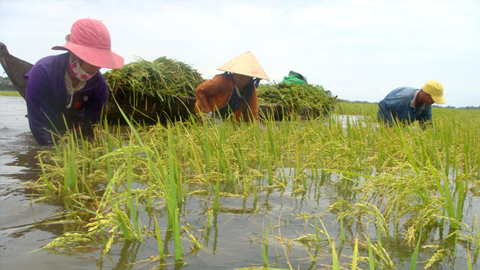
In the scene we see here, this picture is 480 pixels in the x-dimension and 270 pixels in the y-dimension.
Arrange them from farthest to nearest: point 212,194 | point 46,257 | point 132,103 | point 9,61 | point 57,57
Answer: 1. point 132,103
2. point 9,61
3. point 57,57
4. point 212,194
5. point 46,257

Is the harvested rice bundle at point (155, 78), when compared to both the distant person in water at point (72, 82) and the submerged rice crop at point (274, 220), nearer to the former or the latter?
the distant person in water at point (72, 82)

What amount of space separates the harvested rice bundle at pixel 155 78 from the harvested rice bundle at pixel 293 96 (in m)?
1.52

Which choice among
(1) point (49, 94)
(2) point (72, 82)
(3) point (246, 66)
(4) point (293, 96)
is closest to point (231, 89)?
(3) point (246, 66)

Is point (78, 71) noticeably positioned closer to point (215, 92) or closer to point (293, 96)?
point (215, 92)

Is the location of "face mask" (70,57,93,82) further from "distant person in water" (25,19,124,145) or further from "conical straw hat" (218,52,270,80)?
"conical straw hat" (218,52,270,80)

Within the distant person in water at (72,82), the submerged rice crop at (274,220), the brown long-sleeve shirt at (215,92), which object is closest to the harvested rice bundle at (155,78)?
the brown long-sleeve shirt at (215,92)

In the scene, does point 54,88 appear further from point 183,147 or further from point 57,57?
point 183,147

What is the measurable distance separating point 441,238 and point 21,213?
1.67 m

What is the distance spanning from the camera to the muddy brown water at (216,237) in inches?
43.4

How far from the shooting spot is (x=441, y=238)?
1.37 m

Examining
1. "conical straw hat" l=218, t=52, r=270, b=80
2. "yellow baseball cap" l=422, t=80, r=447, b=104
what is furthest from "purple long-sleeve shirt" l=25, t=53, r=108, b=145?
"yellow baseball cap" l=422, t=80, r=447, b=104

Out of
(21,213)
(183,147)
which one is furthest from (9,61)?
(21,213)

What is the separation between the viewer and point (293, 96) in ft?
21.8

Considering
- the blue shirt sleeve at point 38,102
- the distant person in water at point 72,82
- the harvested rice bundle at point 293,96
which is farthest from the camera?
the harvested rice bundle at point 293,96
